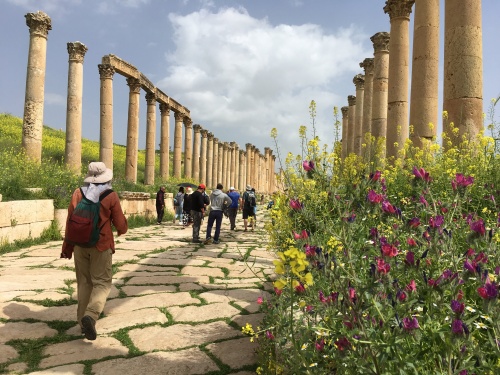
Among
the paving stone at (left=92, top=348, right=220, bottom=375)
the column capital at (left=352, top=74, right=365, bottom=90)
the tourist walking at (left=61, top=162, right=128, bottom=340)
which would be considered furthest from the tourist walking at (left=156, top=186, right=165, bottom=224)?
the column capital at (left=352, top=74, right=365, bottom=90)

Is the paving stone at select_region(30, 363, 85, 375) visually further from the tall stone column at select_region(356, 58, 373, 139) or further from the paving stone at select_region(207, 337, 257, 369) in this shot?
the tall stone column at select_region(356, 58, 373, 139)

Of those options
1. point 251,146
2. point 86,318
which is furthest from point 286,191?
point 251,146

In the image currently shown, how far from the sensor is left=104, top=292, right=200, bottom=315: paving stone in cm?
488

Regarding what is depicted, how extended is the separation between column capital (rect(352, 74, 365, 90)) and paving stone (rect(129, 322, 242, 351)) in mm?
22327

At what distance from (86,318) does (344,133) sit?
31631 mm

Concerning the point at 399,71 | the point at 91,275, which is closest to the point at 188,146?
the point at 399,71

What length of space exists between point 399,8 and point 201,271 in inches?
395

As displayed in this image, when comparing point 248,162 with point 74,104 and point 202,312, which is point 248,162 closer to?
point 74,104

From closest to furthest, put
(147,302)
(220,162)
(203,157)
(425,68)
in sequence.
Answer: (147,302)
(425,68)
(203,157)
(220,162)

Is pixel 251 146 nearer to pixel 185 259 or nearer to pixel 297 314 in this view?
pixel 185 259

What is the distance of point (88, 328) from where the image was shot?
3834 mm

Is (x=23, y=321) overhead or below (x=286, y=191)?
below

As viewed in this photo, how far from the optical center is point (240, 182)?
52.1m

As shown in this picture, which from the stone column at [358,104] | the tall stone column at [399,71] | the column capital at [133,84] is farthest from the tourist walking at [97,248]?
the stone column at [358,104]
